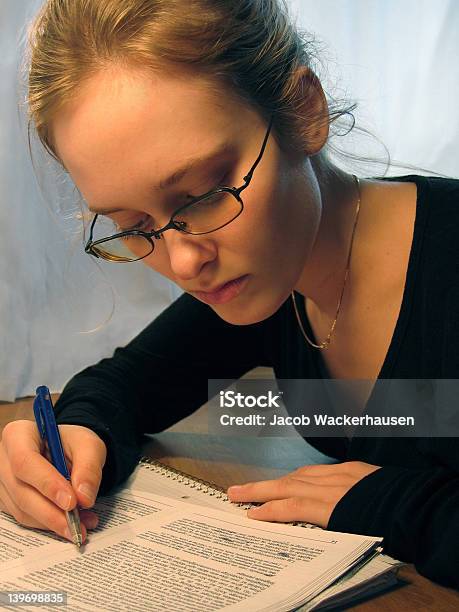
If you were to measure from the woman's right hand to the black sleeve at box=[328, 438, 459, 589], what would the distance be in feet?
0.84

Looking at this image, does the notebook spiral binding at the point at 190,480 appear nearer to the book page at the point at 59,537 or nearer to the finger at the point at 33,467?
the book page at the point at 59,537

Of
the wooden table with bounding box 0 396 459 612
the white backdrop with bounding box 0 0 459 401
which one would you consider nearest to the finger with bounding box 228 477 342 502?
the wooden table with bounding box 0 396 459 612

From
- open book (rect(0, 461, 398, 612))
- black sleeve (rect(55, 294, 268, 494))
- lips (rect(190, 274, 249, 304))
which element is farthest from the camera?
black sleeve (rect(55, 294, 268, 494))

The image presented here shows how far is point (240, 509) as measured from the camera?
0.95 meters

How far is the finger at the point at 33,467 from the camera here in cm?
89

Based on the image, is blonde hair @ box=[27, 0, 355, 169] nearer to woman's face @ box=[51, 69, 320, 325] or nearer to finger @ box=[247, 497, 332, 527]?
woman's face @ box=[51, 69, 320, 325]

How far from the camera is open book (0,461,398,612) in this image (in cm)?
72

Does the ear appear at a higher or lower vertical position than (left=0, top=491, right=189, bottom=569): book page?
higher

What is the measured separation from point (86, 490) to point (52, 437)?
8cm

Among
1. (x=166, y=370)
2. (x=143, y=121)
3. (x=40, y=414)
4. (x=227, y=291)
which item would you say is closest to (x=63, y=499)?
(x=40, y=414)

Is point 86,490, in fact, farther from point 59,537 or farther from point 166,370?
point 166,370

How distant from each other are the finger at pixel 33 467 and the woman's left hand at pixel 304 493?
19cm

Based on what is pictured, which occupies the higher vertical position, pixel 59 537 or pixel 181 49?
pixel 181 49

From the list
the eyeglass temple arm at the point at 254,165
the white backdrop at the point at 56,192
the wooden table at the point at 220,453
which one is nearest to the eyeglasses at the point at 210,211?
the eyeglass temple arm at the point at 254,165
